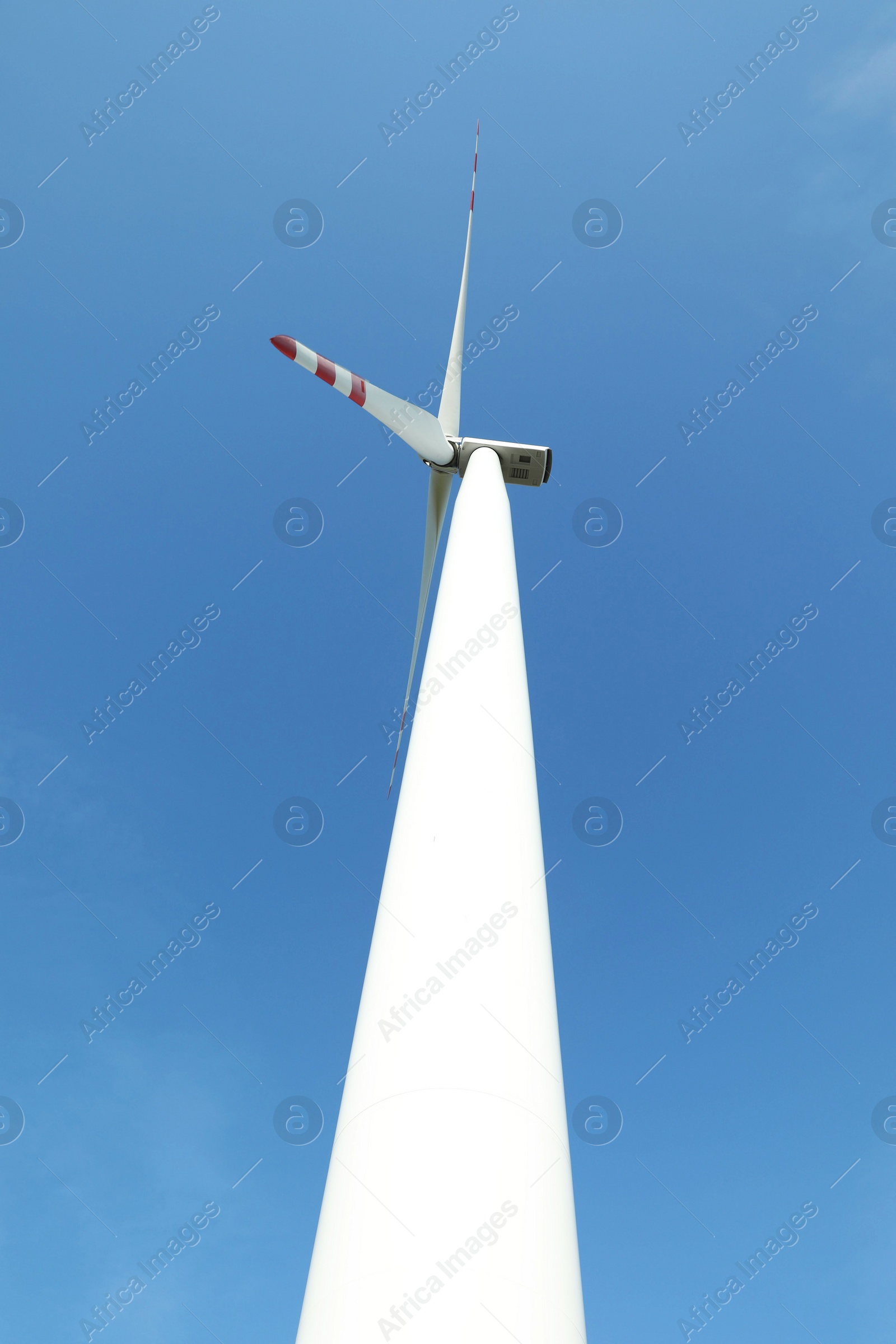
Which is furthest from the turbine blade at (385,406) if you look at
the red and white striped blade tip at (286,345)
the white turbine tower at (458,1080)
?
the white turbine tower at (458,1080)

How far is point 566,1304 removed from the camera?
612 centimetres

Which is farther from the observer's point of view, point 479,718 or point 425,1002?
point 479,718

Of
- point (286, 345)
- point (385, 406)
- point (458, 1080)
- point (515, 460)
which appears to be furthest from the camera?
point (515, 460)

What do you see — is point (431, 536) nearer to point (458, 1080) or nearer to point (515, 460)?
point (515, 460)

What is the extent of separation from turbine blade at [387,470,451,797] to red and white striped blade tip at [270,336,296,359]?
285 inches

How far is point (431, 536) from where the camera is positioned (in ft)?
69.1

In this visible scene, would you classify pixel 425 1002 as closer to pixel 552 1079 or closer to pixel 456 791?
pixel 552 1079

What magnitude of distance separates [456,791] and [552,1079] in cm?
289

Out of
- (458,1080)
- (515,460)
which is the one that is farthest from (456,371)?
(458,1080)

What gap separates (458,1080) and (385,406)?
13.2 metres

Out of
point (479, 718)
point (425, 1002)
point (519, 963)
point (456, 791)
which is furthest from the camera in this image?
point (479, 718)

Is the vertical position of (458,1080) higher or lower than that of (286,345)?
lower

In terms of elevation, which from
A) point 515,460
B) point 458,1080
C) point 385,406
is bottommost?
point 458,1080

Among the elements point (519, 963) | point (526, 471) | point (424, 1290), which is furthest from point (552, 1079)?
point (526, 471)
